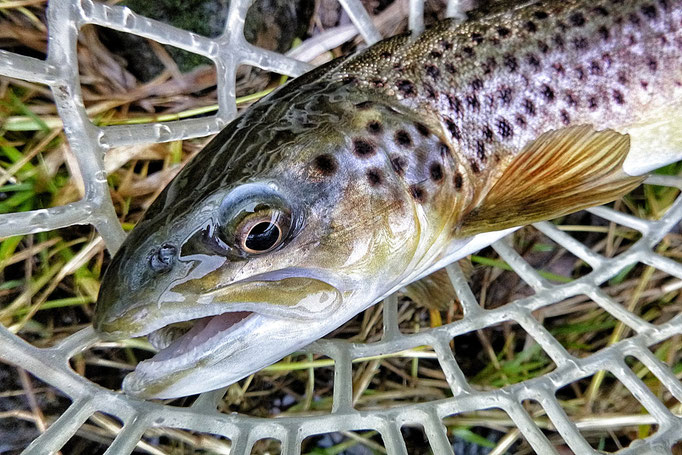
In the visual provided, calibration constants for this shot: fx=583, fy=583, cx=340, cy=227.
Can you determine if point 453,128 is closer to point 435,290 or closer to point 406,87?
point 406,87

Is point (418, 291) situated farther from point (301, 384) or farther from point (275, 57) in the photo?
point (275, 57)

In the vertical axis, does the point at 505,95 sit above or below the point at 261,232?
above

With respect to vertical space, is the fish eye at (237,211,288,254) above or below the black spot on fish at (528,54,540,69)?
below

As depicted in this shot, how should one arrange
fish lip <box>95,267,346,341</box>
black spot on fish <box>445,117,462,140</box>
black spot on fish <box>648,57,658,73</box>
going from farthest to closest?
black spot on fish <box>648,57,658,73</box> < black spot on fish <box>445,117,462,140</box> < fish lip <box>95,267,346,341</box>

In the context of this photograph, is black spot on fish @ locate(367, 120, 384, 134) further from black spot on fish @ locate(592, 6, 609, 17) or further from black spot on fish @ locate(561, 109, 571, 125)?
black spot on fish @ locate(592, 6, 609, 17)

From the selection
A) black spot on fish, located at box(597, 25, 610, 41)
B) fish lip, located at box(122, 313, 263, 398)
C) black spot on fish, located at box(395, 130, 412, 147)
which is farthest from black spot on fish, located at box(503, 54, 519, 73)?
fish lip, located at box(122, 313, 263, 398)

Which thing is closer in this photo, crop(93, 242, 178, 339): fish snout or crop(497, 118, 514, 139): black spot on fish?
crop(93, 242, 178, 339): fish snout

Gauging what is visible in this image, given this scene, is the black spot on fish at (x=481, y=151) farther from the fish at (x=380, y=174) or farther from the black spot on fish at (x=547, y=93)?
the black spot on fish at (x=547, y=93)

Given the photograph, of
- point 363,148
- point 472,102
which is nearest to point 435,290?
point 472,102
